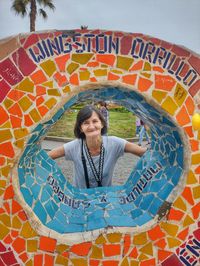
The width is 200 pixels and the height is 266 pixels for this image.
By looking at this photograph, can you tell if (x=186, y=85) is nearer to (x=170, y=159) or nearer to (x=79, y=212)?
(x=170, y=159)

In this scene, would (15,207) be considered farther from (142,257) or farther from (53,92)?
(142,257)

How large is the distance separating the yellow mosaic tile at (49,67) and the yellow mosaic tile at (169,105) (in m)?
0.54

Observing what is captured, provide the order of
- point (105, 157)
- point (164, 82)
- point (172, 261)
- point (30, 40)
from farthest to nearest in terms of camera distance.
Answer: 1. point (105, 157)
2. point (172, 261)
3. point (164, 82)
4. point (30, 40)

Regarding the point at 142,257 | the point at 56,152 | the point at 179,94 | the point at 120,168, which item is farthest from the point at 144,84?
the point at 120,168

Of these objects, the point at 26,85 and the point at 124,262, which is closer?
the point at 26,85

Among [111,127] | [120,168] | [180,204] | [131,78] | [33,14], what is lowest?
[120,168]

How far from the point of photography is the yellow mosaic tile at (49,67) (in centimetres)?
155

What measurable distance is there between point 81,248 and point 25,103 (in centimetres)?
75

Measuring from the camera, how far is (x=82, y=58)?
157cm

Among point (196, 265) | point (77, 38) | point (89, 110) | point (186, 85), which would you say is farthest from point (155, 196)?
point (77, 38)

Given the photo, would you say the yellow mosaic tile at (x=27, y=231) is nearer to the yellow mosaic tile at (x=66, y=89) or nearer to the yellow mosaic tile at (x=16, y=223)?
the yellow mosaic tile at (x=16, y=223)

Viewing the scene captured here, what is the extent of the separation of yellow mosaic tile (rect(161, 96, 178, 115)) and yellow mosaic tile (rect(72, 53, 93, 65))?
42 cm

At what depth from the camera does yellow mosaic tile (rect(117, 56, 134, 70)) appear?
160 centimetres

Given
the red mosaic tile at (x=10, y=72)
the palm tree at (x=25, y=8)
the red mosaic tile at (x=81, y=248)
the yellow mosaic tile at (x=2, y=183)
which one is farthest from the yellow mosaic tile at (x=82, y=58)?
the palm tree at (x=25, y=8)
